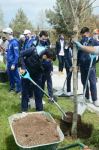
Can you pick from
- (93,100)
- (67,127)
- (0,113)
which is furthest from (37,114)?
→ (93,100)

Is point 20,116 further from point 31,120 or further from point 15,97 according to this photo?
point 15,97

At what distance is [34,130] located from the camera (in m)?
6.27

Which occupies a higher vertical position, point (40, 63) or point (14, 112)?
point (40, 63)

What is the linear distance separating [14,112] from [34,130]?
7.88 ft

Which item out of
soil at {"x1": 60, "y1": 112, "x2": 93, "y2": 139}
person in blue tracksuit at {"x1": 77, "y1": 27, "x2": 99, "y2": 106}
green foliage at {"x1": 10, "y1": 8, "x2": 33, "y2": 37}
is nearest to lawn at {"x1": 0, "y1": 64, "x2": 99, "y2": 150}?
soil at {"x1": 60, "y1": 112, "x2": 93, "y2": 139}

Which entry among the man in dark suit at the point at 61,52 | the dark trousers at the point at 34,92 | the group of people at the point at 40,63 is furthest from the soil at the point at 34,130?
the man in dark suit at the point at 61,52

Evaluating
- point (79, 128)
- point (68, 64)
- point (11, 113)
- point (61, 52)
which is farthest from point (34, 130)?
point (61, 52)

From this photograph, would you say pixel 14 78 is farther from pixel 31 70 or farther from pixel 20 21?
pixel 20 21

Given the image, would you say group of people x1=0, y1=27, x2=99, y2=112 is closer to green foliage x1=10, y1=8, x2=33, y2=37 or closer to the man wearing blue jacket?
the man wearing blue jacket

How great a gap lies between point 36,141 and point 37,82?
238 cm

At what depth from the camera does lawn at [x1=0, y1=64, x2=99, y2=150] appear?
21.4ft

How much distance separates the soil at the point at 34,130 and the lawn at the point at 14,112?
0.39 m

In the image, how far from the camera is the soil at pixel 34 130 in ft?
19.0

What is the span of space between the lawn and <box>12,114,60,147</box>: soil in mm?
387
